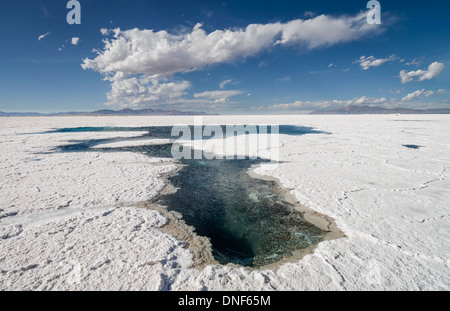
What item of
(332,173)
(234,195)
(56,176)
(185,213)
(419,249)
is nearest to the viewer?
(419,249)

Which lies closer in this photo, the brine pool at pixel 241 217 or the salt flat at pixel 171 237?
the salt flat at pixel 171 237

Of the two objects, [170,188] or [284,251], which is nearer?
[284,251]

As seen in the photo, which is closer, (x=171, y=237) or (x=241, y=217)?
(x=171, y=237)

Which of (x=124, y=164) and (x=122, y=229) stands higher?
(x=124, y=164)

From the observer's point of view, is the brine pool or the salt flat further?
the brine pool
